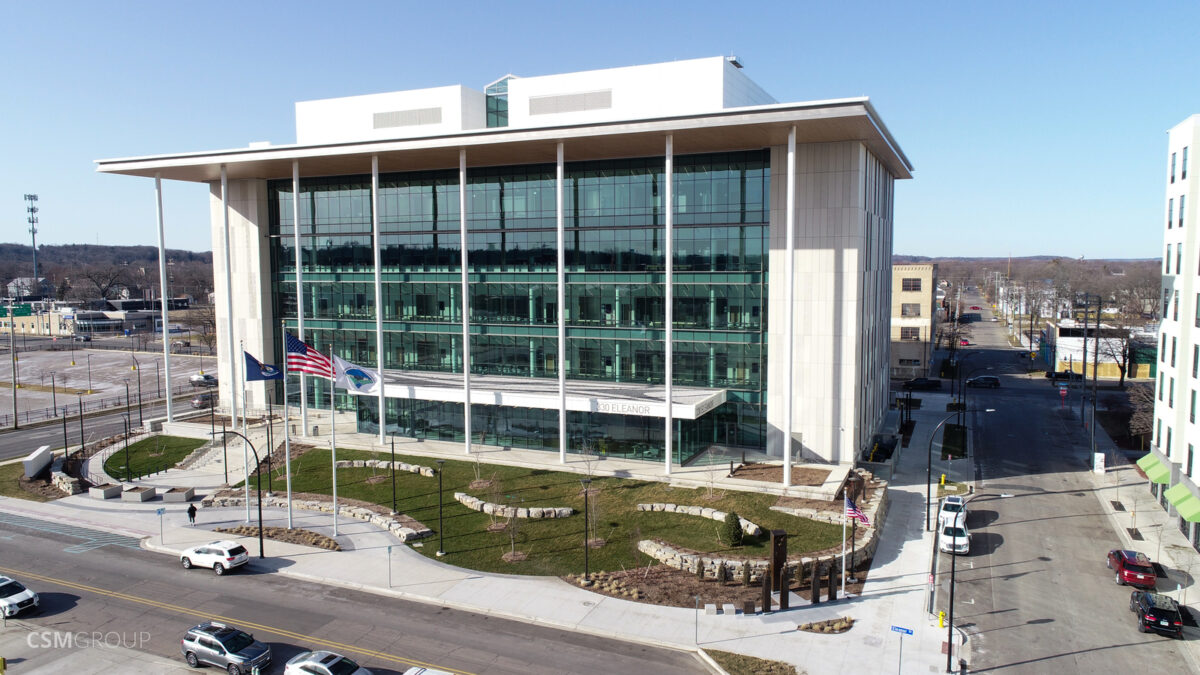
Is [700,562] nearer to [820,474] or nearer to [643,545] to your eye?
[643,545]

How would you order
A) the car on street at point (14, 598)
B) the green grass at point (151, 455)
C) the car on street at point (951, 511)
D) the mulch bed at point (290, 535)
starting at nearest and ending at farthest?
the car on street at point (14, 598) → the car on street at point (951, 511) → the mulch bed at point (290, 535) → the green grass at point (151, 455)

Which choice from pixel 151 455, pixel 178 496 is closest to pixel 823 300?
pixel 178 496

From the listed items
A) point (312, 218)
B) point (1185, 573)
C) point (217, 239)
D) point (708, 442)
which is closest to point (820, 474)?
point (708, 442)

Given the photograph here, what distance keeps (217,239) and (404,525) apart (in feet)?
124

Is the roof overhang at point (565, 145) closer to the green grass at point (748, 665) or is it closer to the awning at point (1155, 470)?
the awning at point (1155, 470)

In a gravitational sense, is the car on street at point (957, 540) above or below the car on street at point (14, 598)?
above

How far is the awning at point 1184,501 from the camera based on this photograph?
1384 inches

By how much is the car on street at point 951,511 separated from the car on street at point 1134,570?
644 cm

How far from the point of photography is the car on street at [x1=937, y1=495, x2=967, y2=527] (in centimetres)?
3653

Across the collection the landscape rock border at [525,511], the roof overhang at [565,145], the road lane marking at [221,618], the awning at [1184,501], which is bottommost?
the road lane marking at [221,618]

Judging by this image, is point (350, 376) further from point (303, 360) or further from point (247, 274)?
point (247, 274)

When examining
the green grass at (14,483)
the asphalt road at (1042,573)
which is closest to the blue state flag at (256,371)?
the green grass at (14,483)

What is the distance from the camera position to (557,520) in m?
39.7

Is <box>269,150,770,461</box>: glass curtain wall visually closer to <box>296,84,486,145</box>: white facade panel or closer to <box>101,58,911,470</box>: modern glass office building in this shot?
<box>101,58,911,470</box>: modern glass office building
